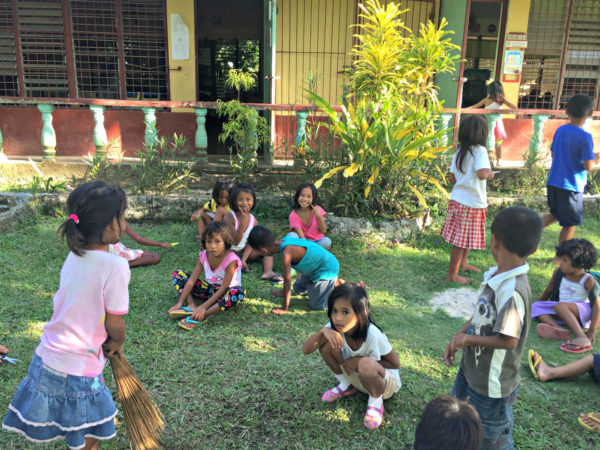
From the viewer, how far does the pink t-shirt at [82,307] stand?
183 centimetres

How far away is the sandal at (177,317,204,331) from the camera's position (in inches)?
133

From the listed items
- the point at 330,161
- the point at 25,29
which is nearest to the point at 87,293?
the point at 330,161

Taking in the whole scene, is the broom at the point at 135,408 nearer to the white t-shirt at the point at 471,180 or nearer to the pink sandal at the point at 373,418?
the pink sandal at the point at 373,418

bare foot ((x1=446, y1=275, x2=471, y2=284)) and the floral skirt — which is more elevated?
the floral skirt

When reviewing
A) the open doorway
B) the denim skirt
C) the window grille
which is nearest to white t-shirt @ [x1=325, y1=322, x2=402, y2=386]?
the denim skirt

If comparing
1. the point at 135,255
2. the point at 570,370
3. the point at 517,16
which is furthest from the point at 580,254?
the point at 517,16

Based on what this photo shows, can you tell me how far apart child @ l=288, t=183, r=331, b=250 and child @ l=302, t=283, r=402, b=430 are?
1928mm

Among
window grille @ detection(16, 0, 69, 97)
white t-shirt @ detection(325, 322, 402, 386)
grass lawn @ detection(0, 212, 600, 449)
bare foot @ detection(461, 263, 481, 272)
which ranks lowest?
grass lawn @ detection(0, 212, 600, 449)

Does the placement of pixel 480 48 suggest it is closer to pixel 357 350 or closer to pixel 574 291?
pixel 574 291

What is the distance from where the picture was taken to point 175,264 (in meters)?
4.51

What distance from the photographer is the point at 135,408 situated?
2162 mm

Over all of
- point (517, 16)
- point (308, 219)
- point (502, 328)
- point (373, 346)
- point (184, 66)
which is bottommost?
point (373, 346)

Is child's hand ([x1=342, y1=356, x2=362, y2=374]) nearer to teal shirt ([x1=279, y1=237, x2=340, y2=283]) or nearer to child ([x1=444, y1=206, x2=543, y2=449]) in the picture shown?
child ([x1=444, y1=206, x2=543, y2=449])

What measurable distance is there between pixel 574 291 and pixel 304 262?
1.91 m
